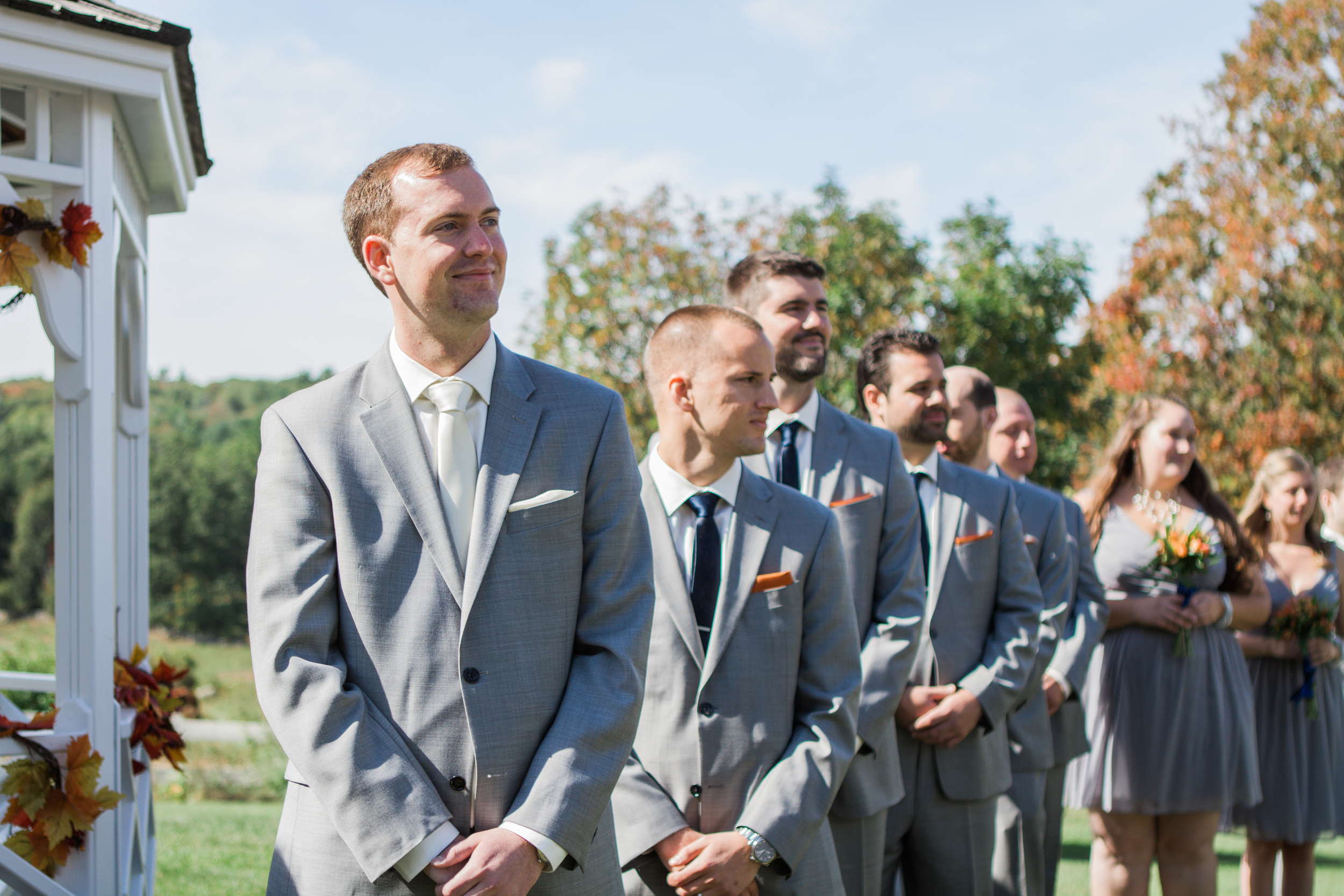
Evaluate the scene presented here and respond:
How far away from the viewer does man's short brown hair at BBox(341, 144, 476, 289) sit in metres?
2.75

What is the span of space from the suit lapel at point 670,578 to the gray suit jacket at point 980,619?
5.01ft

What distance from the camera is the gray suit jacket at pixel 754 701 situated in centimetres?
342

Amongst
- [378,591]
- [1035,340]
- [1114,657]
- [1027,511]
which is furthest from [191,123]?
[1035,340]

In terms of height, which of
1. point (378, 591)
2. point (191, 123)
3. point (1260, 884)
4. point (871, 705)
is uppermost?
point (191, 123)

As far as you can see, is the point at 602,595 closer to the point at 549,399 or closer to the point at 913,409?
the point at 549,399

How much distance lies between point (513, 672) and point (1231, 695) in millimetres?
4947

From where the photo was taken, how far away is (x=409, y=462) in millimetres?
2684

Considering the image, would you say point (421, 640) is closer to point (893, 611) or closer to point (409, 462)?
point (409, 462)

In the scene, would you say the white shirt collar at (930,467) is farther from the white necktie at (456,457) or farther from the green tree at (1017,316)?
the green tree at (1017,316)

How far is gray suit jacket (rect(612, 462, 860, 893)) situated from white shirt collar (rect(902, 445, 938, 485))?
5.31ft

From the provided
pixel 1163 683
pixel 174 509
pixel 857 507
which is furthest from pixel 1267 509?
pixel 174 509

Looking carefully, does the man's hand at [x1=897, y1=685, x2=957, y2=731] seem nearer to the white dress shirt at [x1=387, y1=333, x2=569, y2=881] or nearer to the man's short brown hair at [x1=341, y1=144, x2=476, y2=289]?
the white dress shirt at [x1=387, y1=333, x2=569, y2=881]

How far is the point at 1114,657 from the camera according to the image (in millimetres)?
6492

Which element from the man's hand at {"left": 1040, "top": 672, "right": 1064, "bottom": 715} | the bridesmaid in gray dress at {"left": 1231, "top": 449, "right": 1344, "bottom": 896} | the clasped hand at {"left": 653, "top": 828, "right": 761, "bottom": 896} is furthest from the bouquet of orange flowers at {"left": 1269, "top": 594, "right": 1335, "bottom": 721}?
the clasped hand at {"left": 653, "top": 828, "right": 761, "bottom": 896}
